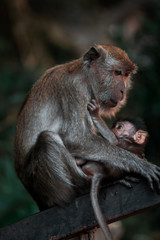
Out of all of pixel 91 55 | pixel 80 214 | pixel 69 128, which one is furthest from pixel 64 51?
pixel 80 214

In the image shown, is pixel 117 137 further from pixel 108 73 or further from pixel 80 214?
pixel 80 214

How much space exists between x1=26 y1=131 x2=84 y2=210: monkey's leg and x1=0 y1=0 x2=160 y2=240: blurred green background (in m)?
2.89

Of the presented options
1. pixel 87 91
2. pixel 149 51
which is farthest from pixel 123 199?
pixel 149 51

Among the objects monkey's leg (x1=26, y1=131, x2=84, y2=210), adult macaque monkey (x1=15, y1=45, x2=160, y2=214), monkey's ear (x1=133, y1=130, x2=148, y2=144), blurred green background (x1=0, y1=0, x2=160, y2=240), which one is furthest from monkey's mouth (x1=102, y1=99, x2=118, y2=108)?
blurred green background (x1=0, y1=0, x2=160, y2=240)

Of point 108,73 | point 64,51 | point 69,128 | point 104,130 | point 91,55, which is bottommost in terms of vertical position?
point 64,51

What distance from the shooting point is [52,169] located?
4164mm

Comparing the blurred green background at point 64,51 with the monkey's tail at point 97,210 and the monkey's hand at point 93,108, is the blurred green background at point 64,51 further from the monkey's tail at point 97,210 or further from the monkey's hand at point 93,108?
the monkey's tail at point 97,210

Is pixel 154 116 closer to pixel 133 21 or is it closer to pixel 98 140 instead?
pixel 98 140

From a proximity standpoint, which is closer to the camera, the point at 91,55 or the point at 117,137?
the point at 117,137

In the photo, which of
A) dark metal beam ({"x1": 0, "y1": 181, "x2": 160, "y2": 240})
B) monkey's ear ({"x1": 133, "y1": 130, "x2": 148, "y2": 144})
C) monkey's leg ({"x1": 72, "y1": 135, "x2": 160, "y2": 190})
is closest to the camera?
dark metal beam ({"x1": 0, "y1": 181, "x2": 160, "y2": 240})

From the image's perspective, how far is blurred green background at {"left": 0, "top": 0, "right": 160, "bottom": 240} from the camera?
7766 millimetres

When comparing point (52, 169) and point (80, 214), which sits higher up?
point (52, 169)

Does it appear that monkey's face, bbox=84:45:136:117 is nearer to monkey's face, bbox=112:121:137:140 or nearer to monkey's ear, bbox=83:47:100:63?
monkey's ear, bbox=83:47:100:63

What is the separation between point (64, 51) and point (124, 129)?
10.4m
